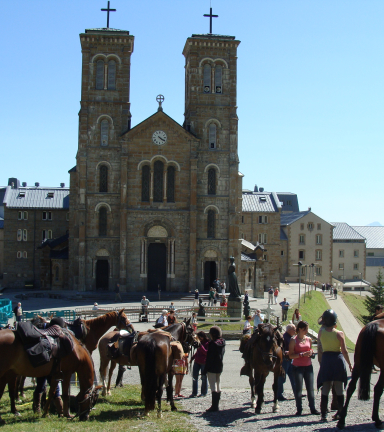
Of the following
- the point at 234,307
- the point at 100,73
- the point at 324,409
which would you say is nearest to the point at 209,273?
the point at 234,307

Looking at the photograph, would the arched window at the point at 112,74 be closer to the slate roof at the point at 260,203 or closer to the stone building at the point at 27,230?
the stone building at the point at 27,230

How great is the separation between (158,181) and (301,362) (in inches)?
1334

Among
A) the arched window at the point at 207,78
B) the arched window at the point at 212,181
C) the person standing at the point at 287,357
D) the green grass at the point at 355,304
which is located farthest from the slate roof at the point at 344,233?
the person standing at the point at 287,357


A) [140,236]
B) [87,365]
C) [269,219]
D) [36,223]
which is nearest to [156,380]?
[87,365]

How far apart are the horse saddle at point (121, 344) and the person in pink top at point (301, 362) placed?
11.6ft

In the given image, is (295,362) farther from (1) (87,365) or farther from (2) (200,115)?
(2) (200,115)

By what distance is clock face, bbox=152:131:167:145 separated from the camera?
4391 cm

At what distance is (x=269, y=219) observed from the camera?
6594cm

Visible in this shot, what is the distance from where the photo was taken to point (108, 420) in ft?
34.9

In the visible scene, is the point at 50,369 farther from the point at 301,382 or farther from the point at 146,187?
the point at 146,187

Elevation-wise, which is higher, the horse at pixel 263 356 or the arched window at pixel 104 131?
the arched window at pixel 104 131

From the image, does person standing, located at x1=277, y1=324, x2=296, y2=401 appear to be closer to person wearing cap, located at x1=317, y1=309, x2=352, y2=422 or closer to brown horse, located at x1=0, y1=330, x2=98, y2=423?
person wearing cap, located at x1=317, y1=309, x2=352, y2=422

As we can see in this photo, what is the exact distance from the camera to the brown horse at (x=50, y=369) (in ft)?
31.9

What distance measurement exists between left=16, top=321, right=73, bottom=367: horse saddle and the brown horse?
11cm
